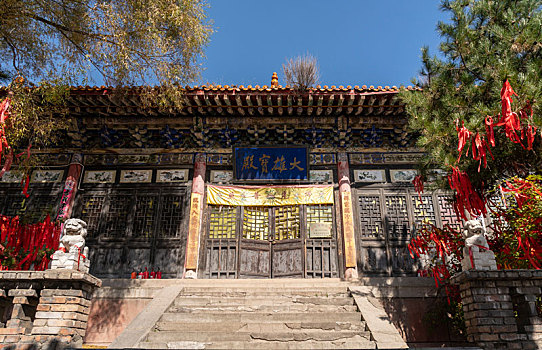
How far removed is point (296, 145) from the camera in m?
8.91

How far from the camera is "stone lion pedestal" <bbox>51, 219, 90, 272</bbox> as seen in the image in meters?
5.21

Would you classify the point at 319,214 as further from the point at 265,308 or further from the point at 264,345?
the point at 264,345

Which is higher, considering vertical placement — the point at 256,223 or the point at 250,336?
the point at 256,223

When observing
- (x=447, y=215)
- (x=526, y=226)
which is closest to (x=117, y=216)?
(x=447, y=215)

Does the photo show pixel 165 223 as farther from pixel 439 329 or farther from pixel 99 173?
pixel 439 329

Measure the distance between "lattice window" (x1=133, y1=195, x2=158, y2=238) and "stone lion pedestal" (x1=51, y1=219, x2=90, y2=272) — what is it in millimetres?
2649

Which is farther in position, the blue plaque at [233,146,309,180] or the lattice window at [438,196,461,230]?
the blue plaque at [233,146,309,180]

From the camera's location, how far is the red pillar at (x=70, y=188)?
27.0 ft

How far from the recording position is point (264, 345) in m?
4.38

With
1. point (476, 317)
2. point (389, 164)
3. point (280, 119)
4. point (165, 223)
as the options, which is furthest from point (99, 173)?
point (476, 317)

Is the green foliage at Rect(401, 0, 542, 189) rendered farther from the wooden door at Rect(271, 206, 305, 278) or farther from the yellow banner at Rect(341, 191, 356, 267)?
the wooden door at Rect(271, 206, 305, 278)

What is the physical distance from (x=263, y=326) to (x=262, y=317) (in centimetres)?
28

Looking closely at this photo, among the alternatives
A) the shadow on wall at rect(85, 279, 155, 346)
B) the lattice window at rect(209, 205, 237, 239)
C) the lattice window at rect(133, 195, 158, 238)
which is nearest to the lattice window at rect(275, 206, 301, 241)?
the lattice window at rect(209, 205, 237, 239)

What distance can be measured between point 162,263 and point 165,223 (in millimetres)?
860
